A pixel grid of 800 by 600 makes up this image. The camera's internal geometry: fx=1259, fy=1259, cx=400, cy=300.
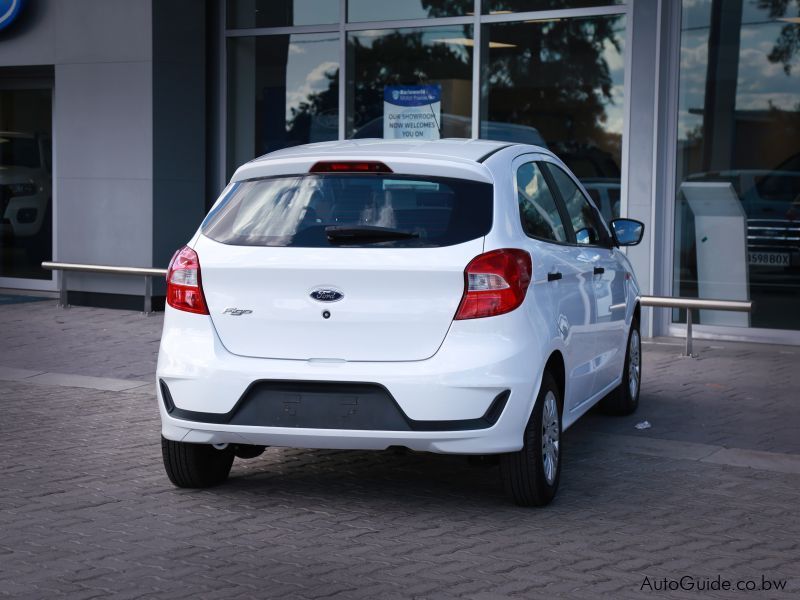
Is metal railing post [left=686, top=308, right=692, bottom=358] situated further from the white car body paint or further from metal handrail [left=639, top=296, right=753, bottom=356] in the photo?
the white car body paint

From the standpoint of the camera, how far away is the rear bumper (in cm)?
541

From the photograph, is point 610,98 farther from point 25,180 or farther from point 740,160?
point 25,180

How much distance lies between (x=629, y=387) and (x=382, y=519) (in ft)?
10.2

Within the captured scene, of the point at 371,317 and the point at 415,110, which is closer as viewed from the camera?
the point at 371,317

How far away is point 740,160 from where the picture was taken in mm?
12117

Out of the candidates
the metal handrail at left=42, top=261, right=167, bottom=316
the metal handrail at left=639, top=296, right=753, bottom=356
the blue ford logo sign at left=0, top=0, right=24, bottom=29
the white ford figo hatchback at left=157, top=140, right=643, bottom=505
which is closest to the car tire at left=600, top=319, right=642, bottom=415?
the white ford figo hatchback at left=157, top=140, right=643, bottom=505

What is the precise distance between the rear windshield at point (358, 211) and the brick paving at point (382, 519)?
4.14 feet

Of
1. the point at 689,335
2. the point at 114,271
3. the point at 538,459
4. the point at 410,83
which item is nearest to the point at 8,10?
the point at 114,271

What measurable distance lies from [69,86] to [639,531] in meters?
11.0

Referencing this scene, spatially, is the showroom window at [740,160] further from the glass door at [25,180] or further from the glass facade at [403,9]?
the glass door at [25,180]

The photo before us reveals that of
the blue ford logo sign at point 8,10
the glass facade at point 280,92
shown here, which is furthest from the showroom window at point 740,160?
the blue ford logo sign at point 8,10

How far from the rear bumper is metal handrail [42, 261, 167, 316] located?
7.74 metres

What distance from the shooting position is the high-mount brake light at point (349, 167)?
5.79 m

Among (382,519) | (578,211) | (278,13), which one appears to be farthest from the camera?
(278,13)
